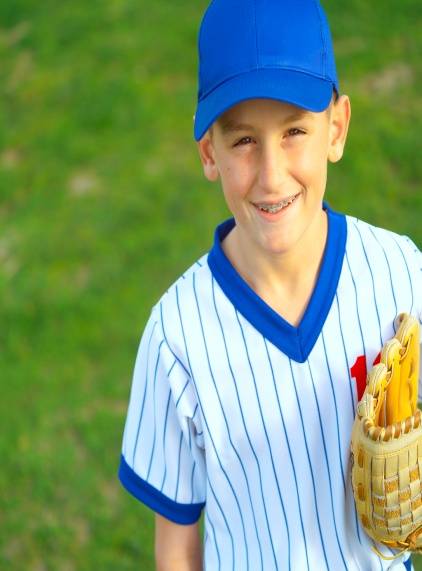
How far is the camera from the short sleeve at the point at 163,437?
178 cm

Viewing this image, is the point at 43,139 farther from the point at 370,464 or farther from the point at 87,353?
the point at 370,464

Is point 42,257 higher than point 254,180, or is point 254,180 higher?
point 42,257

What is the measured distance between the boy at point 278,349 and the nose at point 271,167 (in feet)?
0.11

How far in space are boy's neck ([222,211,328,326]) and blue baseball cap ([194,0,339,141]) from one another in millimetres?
282

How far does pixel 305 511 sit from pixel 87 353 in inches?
94.2

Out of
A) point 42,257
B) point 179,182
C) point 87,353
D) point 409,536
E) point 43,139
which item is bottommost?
point 409,536

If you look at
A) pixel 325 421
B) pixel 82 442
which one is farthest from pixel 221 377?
pixel 82 442

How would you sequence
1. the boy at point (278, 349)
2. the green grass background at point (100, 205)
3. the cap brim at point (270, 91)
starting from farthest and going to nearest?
the green grass background at point (100, 205) < the boy at point (278, 349) < the cap brim at point (270, 91)

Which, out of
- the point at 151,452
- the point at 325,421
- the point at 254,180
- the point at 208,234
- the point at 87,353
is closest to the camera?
the point at 254,180

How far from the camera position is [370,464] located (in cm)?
166

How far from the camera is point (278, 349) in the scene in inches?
68.8

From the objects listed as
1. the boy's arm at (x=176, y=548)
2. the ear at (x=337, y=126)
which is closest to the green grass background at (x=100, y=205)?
the boy's arm at (x=176, y=548)

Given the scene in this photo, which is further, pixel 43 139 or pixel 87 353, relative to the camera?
pixel 43 139

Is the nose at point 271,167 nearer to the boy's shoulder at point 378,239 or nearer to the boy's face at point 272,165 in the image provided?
the boy's face at point 272,165
